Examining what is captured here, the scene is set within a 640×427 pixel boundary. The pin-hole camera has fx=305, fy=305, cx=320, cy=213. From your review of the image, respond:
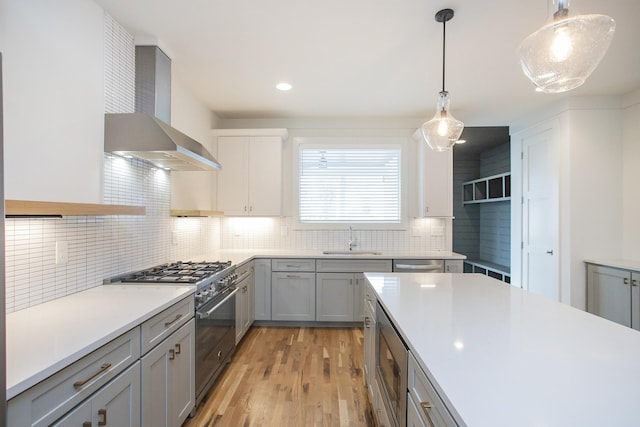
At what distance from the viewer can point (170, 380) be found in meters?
1.69

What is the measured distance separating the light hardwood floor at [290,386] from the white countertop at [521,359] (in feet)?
3.49

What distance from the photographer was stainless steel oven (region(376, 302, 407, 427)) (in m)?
1.27

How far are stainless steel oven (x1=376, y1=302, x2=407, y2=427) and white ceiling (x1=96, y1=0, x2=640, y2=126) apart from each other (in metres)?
1.88

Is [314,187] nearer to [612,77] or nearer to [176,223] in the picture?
[176,223]

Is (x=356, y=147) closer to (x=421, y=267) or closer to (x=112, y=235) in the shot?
(x=421, y=267)

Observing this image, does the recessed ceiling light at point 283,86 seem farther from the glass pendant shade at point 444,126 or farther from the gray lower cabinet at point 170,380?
the gray lower cabinet at point 170,380

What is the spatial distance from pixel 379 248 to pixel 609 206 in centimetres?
257

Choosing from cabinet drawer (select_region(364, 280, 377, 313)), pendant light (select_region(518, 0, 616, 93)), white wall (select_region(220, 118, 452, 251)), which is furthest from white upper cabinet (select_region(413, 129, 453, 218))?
pendant light (select_region(518, 0, 616, 93))

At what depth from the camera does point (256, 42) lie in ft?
7.59

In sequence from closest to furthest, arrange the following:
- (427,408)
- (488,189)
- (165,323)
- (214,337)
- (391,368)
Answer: (427,408)
(391,368)
(165,323)
(214,337)
(488,189)

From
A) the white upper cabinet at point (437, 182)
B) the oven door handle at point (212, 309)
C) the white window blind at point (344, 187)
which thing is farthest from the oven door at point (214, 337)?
the white upper cabinet at point (437, 182)

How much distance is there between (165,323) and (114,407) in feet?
1.46

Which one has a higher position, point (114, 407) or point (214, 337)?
point (114, 407)

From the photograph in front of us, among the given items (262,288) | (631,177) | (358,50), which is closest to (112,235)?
(262,288)
